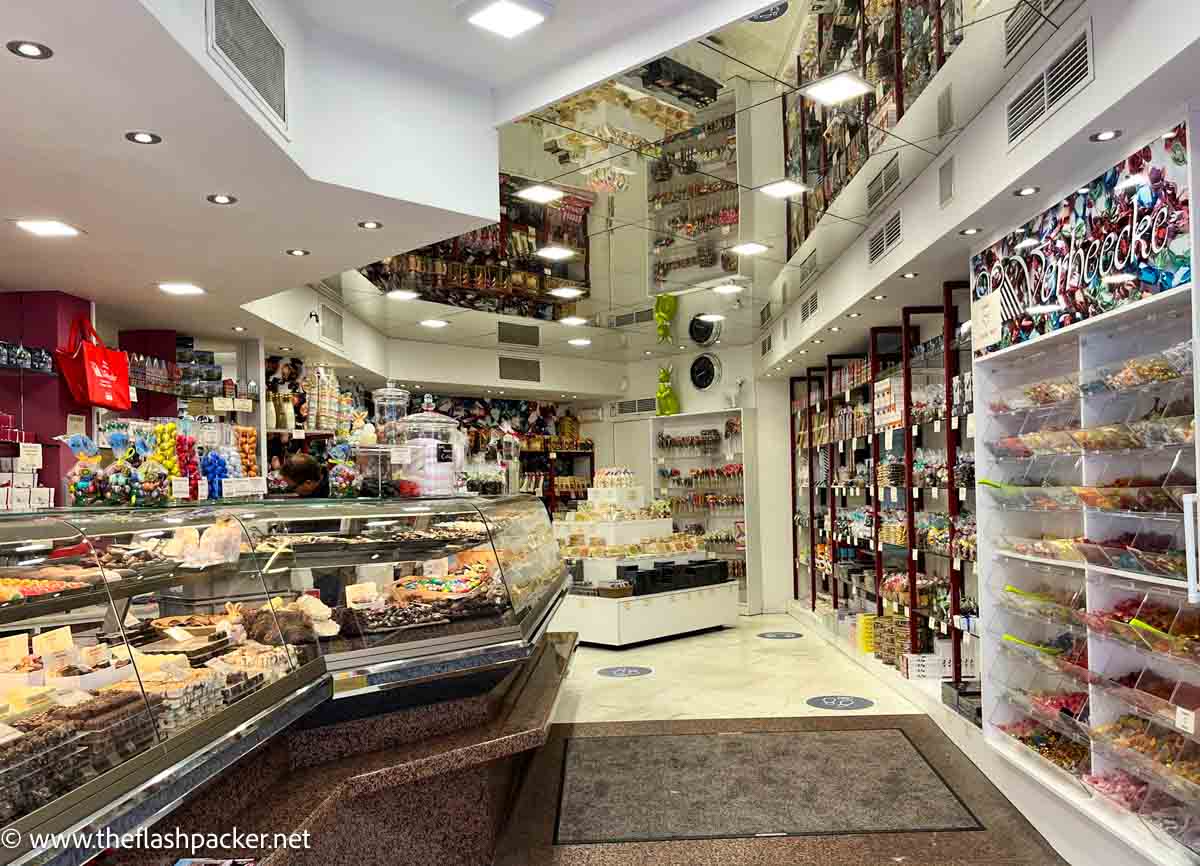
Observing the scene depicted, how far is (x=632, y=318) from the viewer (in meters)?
9.47

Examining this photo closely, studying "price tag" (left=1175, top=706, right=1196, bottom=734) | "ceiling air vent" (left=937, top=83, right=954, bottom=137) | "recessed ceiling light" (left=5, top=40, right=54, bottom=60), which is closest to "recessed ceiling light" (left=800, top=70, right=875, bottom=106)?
"ceiling air vent" (left=937, top=83, right=954, bottom=137)

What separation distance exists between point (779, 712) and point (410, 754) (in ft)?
11.2

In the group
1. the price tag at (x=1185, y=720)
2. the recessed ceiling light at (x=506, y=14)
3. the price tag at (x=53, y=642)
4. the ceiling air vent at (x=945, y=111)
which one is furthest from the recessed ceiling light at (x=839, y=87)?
the price tag at (x=53, y=642)

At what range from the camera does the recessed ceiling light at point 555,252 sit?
694 cm

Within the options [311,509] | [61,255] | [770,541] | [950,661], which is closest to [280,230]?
[61,255]

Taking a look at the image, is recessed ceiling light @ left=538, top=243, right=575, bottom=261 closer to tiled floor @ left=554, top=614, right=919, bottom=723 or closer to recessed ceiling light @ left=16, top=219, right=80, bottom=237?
tiled floor @ left=554, top=614, right=919, bottom=723

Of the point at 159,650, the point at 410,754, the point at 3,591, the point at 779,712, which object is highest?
the point at 3,591

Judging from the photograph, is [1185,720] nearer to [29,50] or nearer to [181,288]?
[29,50]

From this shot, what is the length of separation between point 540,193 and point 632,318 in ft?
13.6

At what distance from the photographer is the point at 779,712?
19.4ft

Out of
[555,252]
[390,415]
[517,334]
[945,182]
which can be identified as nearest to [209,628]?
[390,415]

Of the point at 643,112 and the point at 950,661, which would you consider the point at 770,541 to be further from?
the point at 643,112

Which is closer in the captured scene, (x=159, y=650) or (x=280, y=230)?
(x=159, y=650)

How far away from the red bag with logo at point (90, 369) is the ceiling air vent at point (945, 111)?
16.3 ft
